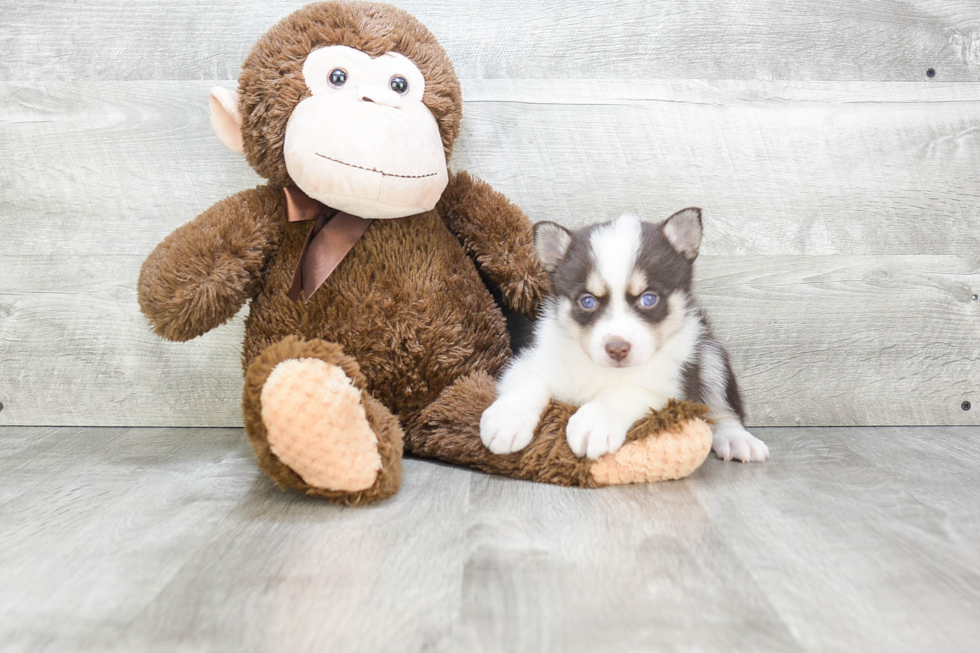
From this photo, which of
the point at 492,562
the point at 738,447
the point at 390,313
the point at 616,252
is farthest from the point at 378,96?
the point at 738,447

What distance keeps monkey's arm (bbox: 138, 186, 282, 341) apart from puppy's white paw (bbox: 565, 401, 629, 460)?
710 millimetres

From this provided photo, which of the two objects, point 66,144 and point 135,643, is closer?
point 135,643

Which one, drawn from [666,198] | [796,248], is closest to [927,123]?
[796,248]

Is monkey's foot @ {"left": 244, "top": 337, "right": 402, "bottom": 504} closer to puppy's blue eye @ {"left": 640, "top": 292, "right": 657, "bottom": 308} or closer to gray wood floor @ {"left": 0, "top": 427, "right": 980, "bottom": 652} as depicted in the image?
gray wood floor @ {"left": 0, "top": 427, "right": 980, "bottom": 652}

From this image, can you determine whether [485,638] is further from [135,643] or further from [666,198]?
[666,198]

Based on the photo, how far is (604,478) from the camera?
4.55 ft

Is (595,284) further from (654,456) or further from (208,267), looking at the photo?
(208,267)

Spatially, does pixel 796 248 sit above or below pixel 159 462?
above

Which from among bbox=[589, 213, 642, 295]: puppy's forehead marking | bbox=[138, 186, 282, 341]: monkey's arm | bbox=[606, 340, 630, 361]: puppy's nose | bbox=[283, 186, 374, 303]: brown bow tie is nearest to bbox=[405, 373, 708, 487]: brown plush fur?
bbox=[606, 340, 630, 361]: puppy's nose

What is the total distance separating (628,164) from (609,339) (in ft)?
2.34

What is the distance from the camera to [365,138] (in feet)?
4.72

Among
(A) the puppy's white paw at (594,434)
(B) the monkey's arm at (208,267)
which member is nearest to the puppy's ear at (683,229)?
(A) the puppy's white paw at (594,434)

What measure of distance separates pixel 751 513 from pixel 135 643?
92 cm

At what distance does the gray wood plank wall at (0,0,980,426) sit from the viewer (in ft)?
6.22
